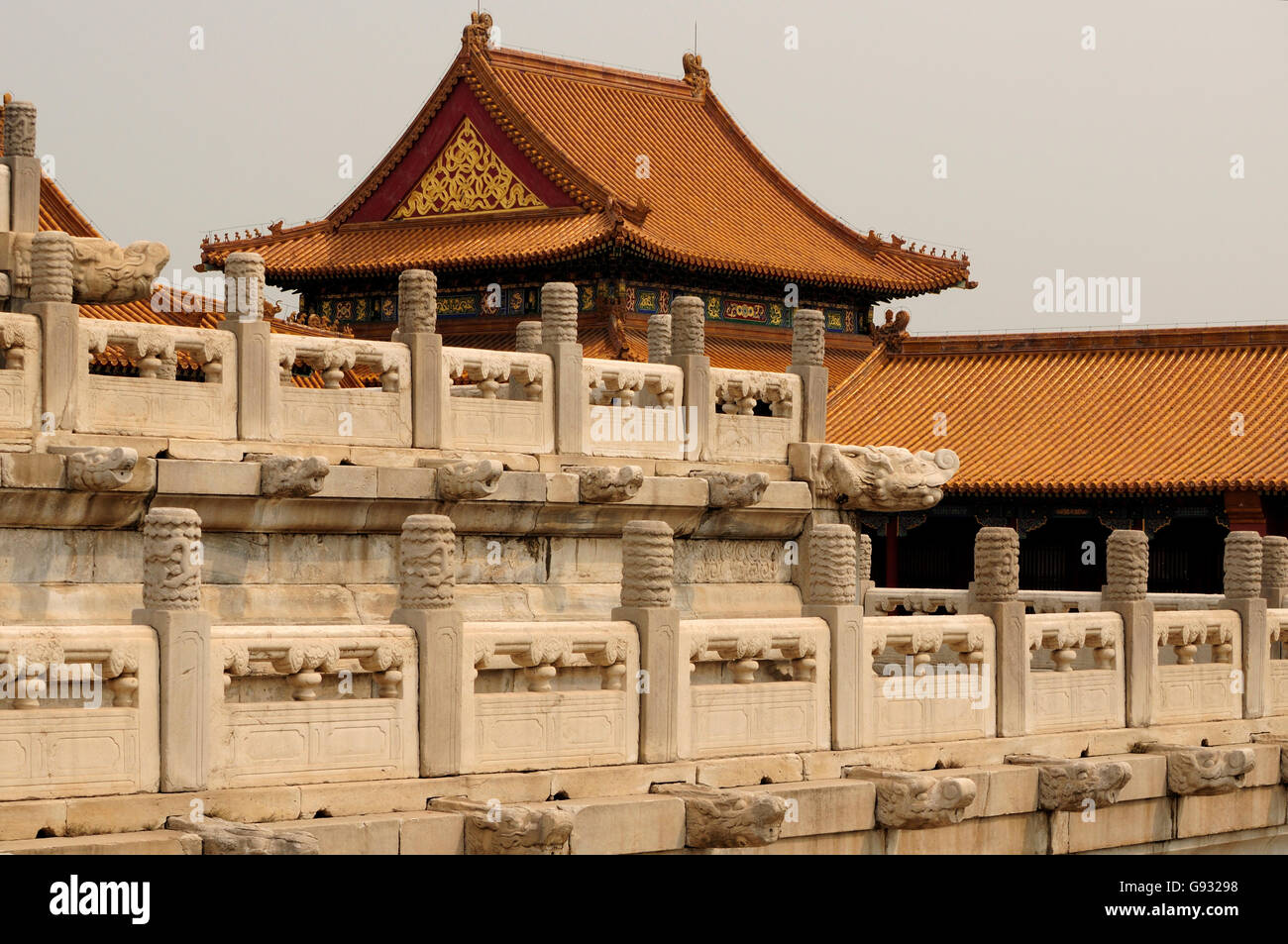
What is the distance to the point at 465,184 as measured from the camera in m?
40.7

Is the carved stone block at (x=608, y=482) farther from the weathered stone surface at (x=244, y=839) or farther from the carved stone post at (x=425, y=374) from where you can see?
the weathered stone surface at (x=244, y=839)

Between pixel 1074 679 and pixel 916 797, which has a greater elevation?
pixel 1074 679

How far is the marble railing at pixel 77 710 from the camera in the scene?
11383 millimetres

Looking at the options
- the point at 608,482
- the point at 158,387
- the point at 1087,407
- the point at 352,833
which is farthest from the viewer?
the point at 1087,407

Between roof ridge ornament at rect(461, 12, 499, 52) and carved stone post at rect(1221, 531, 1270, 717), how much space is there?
24757 millimetres

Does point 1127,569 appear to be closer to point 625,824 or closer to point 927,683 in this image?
point 927,683

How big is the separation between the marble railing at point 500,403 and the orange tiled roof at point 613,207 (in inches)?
813

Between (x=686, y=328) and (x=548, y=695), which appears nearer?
(x=548, y=695)

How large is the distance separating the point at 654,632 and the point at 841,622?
1533 millimetres

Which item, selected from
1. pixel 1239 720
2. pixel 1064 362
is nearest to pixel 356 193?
pixel 1064 362

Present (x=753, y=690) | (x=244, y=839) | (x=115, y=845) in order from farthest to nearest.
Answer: (x=753, y=690) → (x=244, y=839) → (x=115, y=845)

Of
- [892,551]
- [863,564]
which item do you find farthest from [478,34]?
[863,564]

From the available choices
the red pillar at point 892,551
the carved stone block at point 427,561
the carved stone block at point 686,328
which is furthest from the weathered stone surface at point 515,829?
the red pillar at point 892,551
